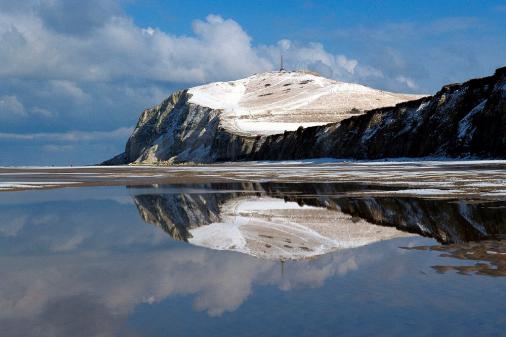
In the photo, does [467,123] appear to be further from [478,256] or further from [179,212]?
[478,256]

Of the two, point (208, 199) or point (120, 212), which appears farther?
point (208, 199)

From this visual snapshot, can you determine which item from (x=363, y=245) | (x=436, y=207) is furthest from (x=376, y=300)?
(x=436, y=207)

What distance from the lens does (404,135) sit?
210 feet

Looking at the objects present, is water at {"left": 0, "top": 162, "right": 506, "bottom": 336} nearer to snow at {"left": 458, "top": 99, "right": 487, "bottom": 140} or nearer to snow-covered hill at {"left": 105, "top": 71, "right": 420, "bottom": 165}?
snow at {"left": 458, "top": 99, "right": 487, "bottom": 140}

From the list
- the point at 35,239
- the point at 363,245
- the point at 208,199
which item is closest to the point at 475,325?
the point at 363,245

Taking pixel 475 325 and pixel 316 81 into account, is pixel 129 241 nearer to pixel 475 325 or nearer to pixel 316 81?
pixel 475 325

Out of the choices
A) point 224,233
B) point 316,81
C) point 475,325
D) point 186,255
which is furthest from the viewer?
point 316,81

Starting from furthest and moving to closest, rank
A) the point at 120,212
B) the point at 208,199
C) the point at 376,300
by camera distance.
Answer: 1. the point at 208,199
2. the point at 120,212
3. the point at 376,300

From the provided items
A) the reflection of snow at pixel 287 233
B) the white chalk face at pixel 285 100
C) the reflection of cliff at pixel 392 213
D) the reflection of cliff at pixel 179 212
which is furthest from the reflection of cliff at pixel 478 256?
the white chalk face at pixel 285 100

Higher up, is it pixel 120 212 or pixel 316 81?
pixel 316 81

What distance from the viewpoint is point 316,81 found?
581 feet

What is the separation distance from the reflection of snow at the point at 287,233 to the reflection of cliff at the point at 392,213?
0.38 metres

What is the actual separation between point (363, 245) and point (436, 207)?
5.31 metres

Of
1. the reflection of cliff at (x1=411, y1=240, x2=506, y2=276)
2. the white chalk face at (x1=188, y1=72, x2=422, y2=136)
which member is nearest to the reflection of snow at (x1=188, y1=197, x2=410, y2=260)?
the reflection of cliff at (x1=411, y1=240, x2=506, y2=276)
